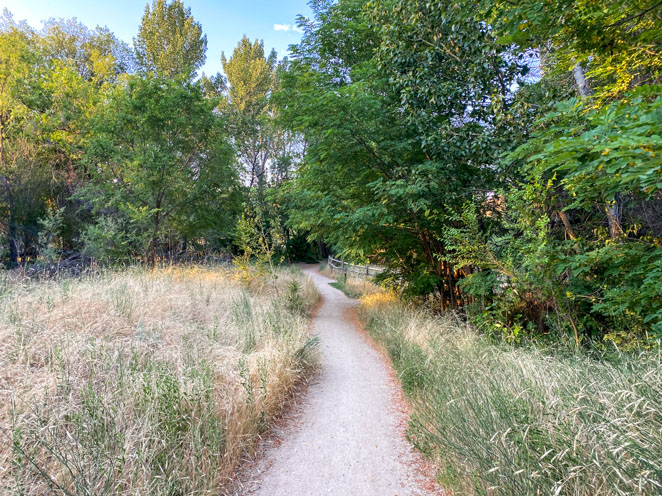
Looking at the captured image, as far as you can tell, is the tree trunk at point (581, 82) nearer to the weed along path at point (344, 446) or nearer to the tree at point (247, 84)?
the weed along path at point (344, 446)

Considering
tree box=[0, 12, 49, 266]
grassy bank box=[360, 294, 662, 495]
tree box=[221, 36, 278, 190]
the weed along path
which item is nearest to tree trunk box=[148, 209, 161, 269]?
tree box=[0, 12, 49, 266]

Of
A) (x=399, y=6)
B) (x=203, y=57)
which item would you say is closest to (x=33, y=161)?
(x=203, y=57)

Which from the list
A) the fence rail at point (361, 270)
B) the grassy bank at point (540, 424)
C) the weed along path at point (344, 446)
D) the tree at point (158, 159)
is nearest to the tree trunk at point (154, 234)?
the tree at point (158, 159)

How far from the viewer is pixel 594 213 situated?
19.0ft

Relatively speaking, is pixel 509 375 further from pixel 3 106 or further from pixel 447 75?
pixel 3 106

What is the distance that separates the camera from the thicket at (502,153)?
3.55m

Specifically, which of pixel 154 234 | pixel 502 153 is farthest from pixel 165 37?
pixel 502 153

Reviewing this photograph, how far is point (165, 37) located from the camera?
75.8 ft

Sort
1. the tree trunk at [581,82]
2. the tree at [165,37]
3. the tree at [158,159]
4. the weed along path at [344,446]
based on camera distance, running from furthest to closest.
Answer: the tree at [165,37]
the tree at [158,159]
the tree trunk at [581,82]
the weed along path at [344,446]

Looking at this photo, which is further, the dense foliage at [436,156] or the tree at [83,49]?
the tree at [83,49]

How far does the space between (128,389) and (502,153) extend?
580 cm

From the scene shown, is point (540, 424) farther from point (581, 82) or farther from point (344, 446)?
point (581, 82)

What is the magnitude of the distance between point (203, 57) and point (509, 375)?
101 feet

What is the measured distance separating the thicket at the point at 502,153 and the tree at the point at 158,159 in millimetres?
6637
